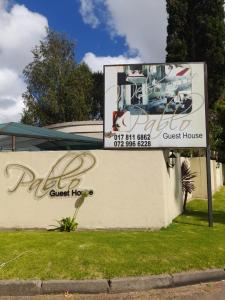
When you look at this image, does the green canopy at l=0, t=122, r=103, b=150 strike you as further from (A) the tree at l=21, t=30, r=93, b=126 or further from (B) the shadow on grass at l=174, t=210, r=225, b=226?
(A) the tree at l=21, t=30, r=93, b=126

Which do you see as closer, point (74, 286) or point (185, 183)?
point (74, 286)

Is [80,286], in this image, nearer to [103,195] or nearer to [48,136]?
[103,195]

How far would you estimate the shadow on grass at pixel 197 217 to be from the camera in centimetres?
1324

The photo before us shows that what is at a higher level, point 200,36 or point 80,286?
→ point 200,36

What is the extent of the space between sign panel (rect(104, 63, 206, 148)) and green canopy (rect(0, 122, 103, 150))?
10.2 feet

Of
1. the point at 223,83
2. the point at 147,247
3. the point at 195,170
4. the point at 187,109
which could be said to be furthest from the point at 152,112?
the point at 223,83

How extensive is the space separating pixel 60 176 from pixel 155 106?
130 inches

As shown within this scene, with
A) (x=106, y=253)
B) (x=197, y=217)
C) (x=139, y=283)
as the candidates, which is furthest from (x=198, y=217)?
(x=139, y=283)

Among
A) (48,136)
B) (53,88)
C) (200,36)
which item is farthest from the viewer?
(53,88)

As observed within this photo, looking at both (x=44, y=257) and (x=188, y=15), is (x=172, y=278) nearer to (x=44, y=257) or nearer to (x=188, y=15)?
(x=44, y=257)

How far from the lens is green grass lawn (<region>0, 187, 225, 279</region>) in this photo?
759 centimetres

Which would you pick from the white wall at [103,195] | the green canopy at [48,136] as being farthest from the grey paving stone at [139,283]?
the green canopy at [48,136]

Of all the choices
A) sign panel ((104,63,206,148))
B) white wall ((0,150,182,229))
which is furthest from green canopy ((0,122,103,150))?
sign panel ((104,63,206,148))

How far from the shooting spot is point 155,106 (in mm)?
12312
